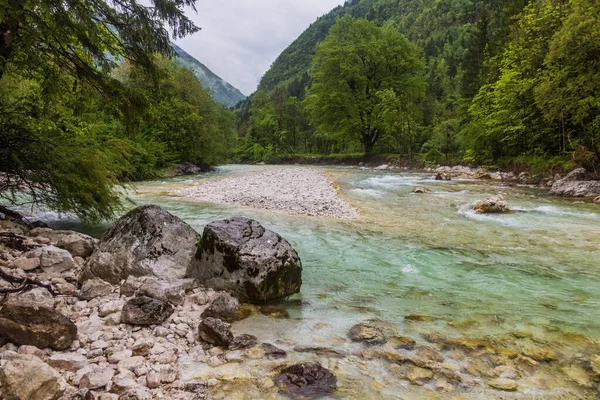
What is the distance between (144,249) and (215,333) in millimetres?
2355

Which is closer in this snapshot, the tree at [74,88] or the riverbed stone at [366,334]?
the riverbed stone at [366,334]

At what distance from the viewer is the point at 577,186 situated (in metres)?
14.4

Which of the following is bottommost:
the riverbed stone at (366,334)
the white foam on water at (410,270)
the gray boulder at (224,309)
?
the white foam on water at (410,270)

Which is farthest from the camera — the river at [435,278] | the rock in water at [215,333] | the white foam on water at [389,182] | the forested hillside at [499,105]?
the white foam on water at [389,182]

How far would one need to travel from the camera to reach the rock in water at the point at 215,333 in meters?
3.37

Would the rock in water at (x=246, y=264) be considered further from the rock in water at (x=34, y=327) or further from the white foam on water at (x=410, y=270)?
the white foam on water at (x=410, y=270)

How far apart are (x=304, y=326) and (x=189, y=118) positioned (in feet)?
97.2

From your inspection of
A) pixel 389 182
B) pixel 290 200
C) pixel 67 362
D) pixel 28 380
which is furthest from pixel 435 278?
pixel 389 182

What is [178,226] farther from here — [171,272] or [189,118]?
[189,118]

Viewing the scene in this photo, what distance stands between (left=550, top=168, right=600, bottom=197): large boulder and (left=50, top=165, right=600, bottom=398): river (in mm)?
3604

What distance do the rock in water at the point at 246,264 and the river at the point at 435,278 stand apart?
1.11 feet

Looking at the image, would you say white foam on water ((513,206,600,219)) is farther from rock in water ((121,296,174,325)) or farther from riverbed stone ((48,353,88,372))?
riverbed stone ((48,353,88,372))

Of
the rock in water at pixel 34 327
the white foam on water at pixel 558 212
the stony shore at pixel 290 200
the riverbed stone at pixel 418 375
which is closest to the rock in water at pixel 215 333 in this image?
the rock in water at pixel 34 327

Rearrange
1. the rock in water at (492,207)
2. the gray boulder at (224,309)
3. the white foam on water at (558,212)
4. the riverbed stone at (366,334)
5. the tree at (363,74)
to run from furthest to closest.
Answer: the tree at (363,74) < the rock in water at (492,207) < the white foam on water at (558,212) < the gray boulder at (224,309) < the riverbed stone at (366,334)
